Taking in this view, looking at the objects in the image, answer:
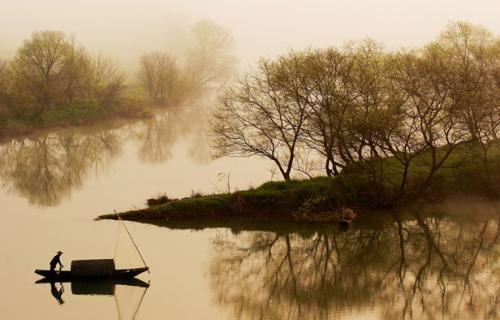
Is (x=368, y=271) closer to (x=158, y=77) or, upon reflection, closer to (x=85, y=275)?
(x=85, y=275)

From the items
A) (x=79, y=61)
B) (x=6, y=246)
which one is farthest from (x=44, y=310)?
(x=79, y=61)

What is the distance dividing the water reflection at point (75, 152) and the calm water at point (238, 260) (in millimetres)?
441

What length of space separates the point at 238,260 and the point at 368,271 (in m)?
5.81

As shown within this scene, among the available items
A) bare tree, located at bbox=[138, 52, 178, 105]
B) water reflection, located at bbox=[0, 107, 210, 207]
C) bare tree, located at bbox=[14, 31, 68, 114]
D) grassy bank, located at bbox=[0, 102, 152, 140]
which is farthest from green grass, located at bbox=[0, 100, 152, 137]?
bare tree, located at bbox=[138, 52, 178, 105]

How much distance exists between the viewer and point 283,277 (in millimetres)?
30234

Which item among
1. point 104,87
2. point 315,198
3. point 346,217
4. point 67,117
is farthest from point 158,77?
point 346,217

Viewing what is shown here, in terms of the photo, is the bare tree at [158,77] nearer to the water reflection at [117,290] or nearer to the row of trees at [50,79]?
the row of trees at [50,79]

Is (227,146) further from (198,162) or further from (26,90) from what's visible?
(26,90)

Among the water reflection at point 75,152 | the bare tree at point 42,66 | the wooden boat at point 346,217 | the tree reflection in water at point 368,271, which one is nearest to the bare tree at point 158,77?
the water reflection at point 75,152

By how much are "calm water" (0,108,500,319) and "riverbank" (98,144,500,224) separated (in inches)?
68.2

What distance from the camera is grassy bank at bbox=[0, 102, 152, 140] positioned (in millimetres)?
74875

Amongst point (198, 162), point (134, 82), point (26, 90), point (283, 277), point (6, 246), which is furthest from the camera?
point (134, 82)

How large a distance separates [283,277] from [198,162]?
1145 inches

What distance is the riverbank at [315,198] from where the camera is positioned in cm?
3944
